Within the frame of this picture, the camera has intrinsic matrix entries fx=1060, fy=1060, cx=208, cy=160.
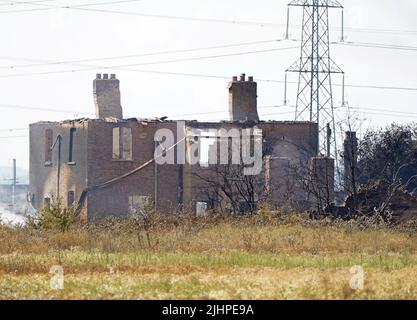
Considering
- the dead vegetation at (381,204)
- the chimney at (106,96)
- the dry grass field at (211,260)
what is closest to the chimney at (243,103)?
the chimney at (106,96)

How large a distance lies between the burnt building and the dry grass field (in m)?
15.9

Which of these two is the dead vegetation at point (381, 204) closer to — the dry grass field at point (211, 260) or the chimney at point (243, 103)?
the dry grass field at point (211, 260)

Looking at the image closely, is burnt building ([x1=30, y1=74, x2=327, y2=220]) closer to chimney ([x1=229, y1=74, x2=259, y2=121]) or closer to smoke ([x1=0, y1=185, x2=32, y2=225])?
chimney ([x1=229, y1=74, x2=259, y2=121])

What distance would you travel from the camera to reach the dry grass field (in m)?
16.0

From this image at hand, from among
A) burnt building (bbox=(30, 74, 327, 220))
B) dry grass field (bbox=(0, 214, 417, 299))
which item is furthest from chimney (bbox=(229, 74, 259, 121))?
dry grass field (bbox=(0, 214, 417, 299))

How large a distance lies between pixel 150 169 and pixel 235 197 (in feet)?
18.8

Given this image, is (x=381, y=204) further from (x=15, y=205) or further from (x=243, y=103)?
(x=15, y=205)

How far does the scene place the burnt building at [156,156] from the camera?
53156 mm

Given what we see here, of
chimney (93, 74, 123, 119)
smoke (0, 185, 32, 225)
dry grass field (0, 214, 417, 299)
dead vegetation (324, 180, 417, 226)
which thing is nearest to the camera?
dry grass field (0, 214, 417, 299)

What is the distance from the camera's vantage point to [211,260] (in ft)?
73.2

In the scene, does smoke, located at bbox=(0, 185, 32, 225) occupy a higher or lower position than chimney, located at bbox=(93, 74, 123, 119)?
lower

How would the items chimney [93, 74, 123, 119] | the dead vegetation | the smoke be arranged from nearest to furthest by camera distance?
the dead vegetation
chimney [93, 74, 123, 119]
the smoke
